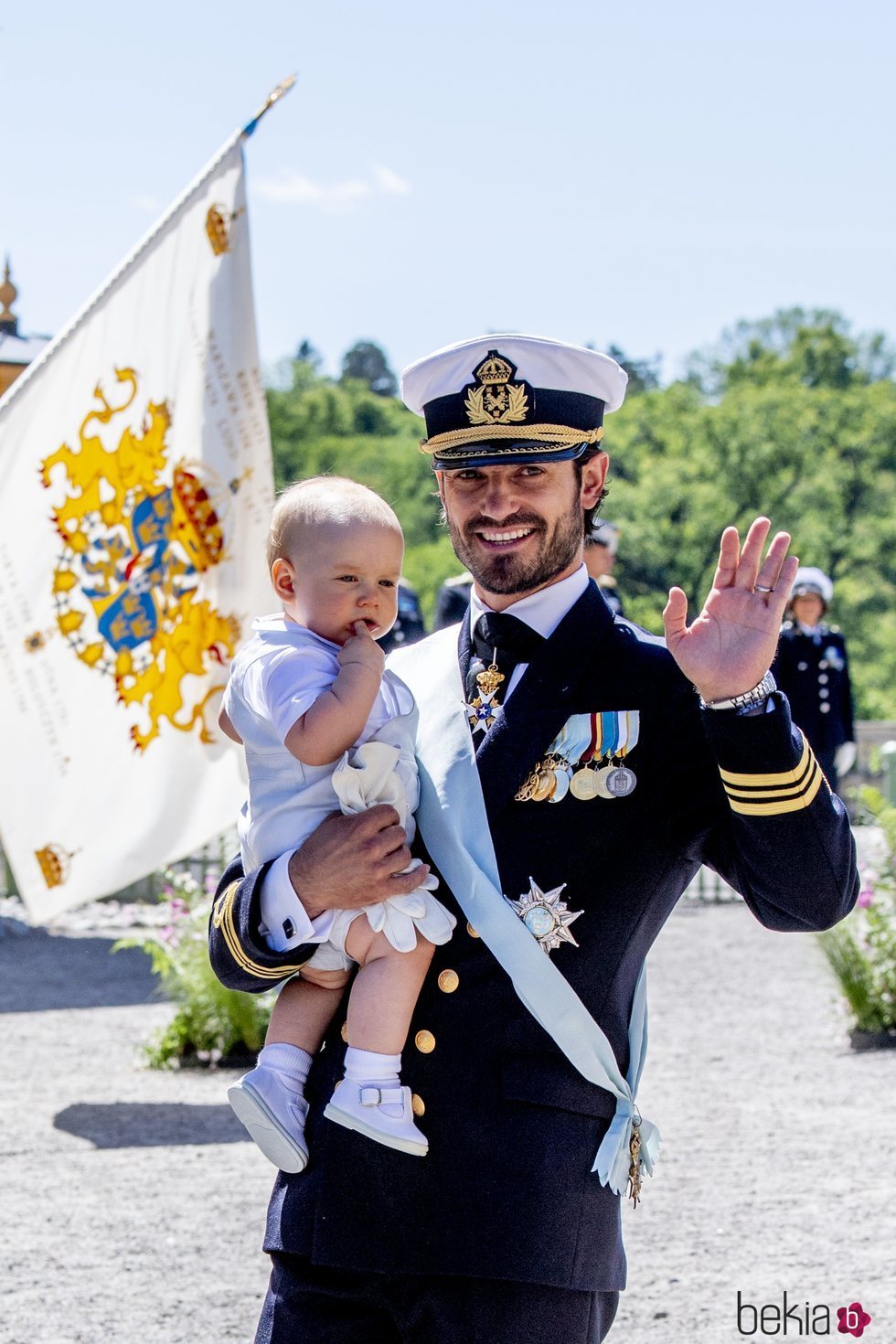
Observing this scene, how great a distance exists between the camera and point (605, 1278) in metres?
2.59

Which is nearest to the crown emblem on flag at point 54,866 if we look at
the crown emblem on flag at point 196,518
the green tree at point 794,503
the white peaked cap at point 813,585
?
the crown emblem on flag at point 196,518

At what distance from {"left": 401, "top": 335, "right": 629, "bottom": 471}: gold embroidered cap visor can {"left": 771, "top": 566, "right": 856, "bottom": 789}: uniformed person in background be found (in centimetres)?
961

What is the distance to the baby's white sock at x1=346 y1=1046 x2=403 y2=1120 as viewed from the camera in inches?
102

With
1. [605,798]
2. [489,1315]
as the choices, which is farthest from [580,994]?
[489,1315]

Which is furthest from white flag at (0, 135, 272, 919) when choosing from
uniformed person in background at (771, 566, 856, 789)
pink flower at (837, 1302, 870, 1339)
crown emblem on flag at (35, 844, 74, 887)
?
uniformed person in background at (771, 566, 856, 789)

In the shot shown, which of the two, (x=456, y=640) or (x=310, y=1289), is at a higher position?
(x=456, y=640)

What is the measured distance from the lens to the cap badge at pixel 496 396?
2811 millimetres

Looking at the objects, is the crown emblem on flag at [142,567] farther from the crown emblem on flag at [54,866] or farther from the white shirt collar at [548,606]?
the white shirt collar at [548,606]

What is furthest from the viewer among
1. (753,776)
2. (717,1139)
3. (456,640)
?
(717,1139)

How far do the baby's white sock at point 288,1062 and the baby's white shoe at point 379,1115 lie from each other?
15 centimetres

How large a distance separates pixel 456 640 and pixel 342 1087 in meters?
0.74

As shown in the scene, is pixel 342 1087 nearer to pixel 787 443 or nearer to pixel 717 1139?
pixel 717 1139

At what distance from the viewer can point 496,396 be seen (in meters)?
2.83

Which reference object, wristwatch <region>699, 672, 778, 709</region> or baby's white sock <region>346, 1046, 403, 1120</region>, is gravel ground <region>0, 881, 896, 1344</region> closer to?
baby's white sock <region>346, 1046, 403, 1120</region>
